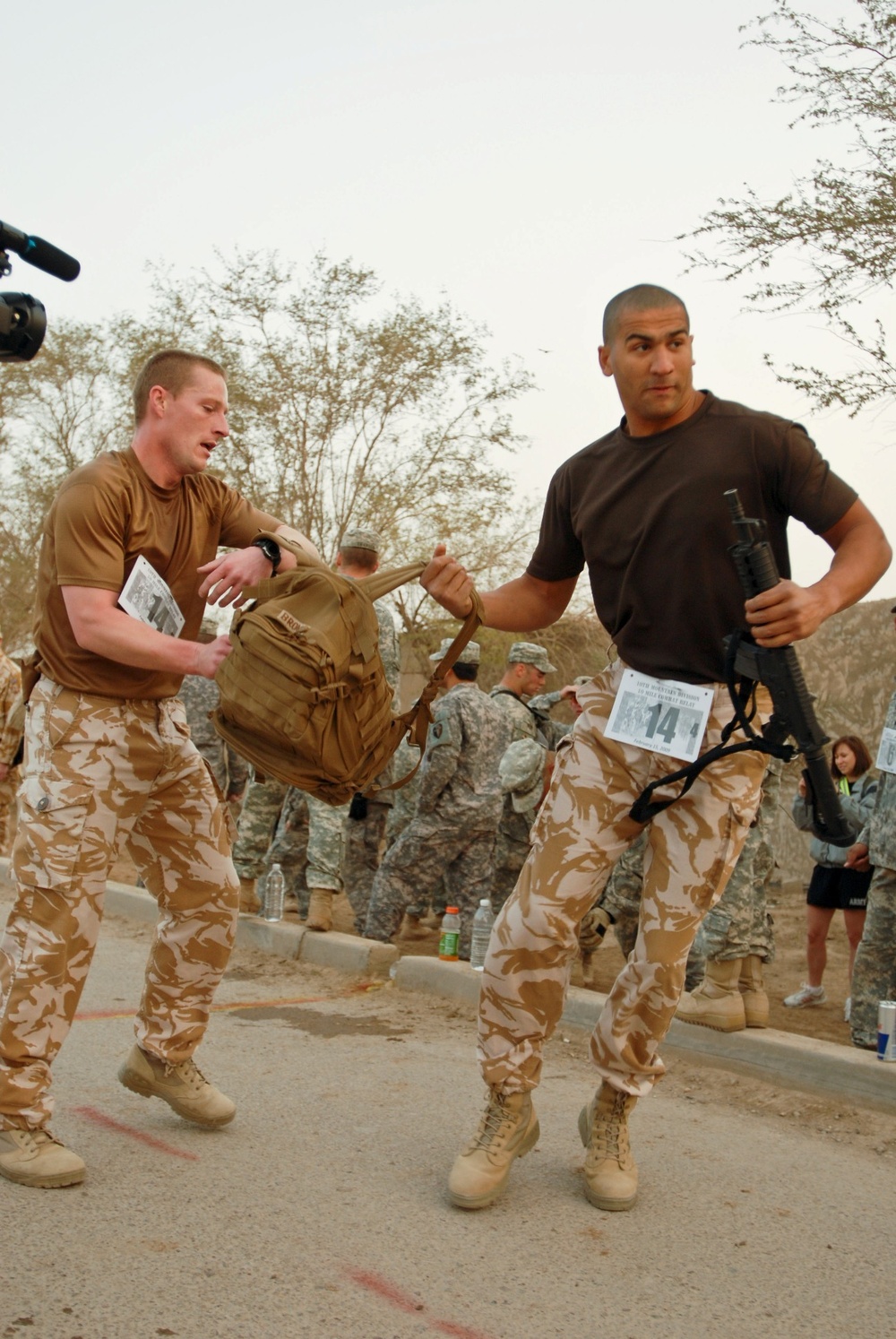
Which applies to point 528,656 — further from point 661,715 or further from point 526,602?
point 661,715

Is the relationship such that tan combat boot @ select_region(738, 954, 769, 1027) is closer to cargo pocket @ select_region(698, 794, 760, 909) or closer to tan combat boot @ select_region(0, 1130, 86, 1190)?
cargo pocket @ select_region(698, 794, 760, 909)

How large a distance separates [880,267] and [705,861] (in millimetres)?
7402

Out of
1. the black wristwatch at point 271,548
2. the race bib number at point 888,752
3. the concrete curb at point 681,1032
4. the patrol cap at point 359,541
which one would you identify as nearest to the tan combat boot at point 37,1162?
the black wristwatch at point 271,548

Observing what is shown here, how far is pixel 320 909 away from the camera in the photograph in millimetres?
7918

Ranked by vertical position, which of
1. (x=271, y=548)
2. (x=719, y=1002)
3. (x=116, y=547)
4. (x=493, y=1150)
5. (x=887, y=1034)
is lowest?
(x=493, y=1150)

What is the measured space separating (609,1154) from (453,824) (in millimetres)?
4073

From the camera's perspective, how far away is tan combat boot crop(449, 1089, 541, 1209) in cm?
348

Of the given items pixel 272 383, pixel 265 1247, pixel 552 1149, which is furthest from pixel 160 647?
pixel 272 383

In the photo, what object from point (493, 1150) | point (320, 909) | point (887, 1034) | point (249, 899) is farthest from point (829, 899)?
point (493, 1150)

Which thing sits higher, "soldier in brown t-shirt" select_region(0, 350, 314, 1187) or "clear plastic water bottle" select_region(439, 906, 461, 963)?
"soldier in brown t-shirt" select_region(0, 350, 314, 1187)

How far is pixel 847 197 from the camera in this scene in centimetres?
961

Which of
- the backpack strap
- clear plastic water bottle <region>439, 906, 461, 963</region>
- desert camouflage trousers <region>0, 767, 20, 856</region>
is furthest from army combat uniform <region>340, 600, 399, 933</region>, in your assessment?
the backpack strap

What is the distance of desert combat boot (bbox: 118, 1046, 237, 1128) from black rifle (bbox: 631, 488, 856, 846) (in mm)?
1667

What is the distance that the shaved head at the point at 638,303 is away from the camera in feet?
12.0
